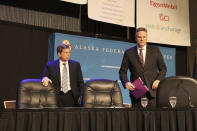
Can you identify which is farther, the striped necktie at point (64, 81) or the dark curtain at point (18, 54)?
the dark curtain at point (18, 54)

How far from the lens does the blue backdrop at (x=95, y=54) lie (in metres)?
5.23

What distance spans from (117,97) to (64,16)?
2.66 m

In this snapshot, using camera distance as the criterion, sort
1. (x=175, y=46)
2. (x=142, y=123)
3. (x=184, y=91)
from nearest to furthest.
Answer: (x=142, y=123)
(x=184, y=91)
(x=175, y=46)

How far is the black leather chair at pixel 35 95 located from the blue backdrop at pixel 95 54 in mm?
1923

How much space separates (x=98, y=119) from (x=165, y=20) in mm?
4316

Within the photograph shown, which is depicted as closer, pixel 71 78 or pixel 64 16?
pixel 71 78

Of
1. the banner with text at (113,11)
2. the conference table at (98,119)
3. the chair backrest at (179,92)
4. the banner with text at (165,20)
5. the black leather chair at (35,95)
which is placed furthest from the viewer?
the banner with text at (165,20)

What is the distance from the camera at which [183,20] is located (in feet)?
20.8

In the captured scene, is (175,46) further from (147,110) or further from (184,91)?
(147,110)

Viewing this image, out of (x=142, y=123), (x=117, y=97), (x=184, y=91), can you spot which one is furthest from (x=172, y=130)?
(x=117, y=97)

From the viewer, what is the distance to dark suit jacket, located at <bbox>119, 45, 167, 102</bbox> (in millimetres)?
3820

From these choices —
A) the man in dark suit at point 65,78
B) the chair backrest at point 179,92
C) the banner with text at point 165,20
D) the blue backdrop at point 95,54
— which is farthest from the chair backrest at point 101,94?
the banner with text at point 165,20

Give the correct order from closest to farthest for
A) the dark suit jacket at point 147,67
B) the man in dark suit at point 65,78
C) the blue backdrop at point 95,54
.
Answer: the dark suit jacket at point 147,67
the man in dark suit at point 65,78
the blue backdrop at point 95,54

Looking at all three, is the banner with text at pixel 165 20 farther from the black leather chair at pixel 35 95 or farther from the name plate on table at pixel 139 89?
the black leather chair at pixel 35 95
